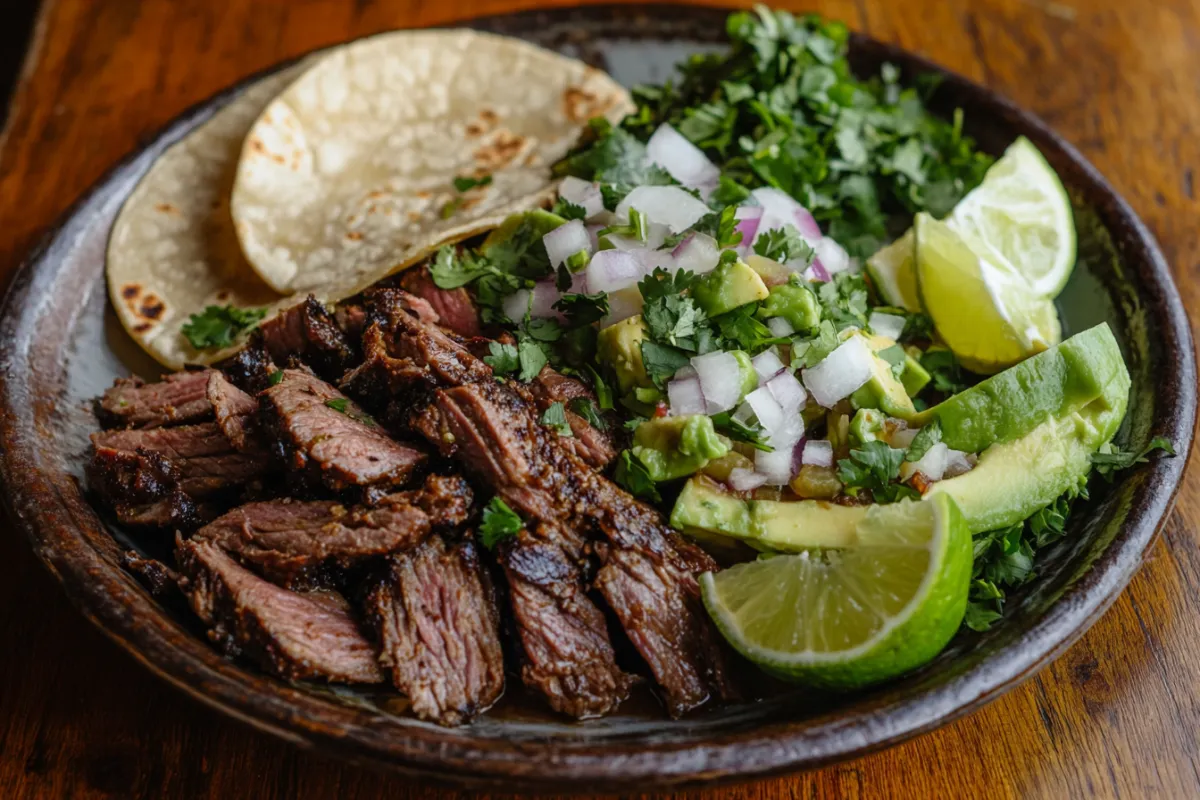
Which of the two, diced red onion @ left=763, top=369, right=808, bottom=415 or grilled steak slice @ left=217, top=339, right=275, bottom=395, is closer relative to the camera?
diced red onion @ left=763, top=369, right=808, bottom=415

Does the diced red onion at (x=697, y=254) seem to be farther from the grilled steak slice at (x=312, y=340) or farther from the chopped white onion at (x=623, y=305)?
the grilled steak slice at (x=312, y=340)

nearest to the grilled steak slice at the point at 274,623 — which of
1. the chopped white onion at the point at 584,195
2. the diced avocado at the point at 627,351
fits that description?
the diced avocado at the point at 627,351

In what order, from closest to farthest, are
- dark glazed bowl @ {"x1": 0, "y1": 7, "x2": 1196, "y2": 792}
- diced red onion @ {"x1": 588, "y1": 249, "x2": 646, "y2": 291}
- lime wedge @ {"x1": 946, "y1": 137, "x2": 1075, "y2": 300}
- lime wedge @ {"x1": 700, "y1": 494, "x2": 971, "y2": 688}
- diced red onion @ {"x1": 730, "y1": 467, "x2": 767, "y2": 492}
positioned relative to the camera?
dark glazed bowl @ {"x1": 0, "y1": 7, "x2": 1196, "y2": 792} → lime wedge @ {"x1": 700, "y1": 494, "x2": 971, "y2": 688} → diced red onion @ {"x1": 730, "y1": 467, "x2": 767, "y2": 492} → diced red onion @ {"x1": 588, "y1": 249, "x2": 646, "y2": 291} → lime wedge @ {"x1": 946, "y1": 137, "x2": 1075, "y2": 300}

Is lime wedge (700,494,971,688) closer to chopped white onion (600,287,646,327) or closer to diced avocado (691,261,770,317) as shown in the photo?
diced avocado (691,261,770,317)

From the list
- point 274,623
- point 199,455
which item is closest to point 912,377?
point 274,623

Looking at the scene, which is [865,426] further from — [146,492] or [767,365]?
[146,492]

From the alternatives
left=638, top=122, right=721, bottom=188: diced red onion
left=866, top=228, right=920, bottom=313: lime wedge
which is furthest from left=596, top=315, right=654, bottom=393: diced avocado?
left=866, top=228, right=920, bottom=313: lime wedge

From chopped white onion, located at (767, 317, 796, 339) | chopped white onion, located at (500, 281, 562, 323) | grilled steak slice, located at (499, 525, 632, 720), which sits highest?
chopped white onion, located at (500, 281, 562, 323)

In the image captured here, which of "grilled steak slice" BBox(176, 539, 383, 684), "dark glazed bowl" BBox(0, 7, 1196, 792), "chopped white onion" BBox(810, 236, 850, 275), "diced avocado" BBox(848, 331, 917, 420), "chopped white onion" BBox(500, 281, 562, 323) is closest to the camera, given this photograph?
"dark glazed bowl" BBox(0, 7, 1196, 792)
